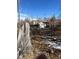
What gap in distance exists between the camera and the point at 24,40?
1369 mm

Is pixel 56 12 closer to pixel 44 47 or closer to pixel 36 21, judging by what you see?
pixel 36 21
